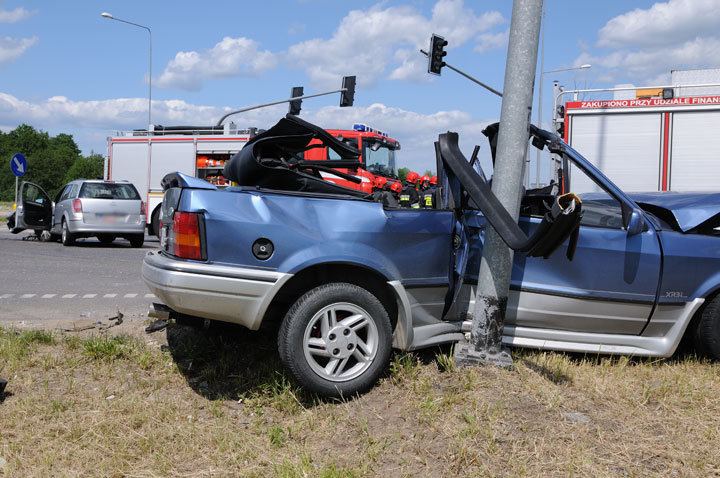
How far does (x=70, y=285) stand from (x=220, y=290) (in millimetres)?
5743

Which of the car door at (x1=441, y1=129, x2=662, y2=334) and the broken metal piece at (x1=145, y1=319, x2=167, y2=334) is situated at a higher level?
the car door at (x1=441, y1=129, x2=662, y2=334)

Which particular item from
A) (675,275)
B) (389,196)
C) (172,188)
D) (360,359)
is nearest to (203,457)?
(360,359)

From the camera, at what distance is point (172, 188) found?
4.18m

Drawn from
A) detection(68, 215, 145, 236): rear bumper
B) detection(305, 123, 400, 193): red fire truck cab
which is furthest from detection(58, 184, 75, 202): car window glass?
detection(305, 123, 400, 193): red fire truck cab

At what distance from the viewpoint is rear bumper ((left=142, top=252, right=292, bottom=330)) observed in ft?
12.0

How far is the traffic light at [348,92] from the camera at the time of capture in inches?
931

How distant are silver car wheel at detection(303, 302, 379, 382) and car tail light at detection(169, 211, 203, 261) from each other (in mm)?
770

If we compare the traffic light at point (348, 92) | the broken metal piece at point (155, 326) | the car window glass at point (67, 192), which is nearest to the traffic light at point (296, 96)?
the traffic light at point (348, 92)

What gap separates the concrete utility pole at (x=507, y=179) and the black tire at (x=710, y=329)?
57.2 inches

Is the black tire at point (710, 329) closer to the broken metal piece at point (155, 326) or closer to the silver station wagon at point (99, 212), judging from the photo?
the broken metal piece at point (155, 326)

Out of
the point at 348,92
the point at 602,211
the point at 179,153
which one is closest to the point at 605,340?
the point at 602,211

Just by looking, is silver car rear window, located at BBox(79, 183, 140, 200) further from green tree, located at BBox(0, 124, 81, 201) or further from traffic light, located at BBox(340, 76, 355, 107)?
green tree, located at BBox(0, 124, 81, 201)

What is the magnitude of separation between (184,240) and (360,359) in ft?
4.05

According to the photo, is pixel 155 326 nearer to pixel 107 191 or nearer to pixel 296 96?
pixel 107 191
